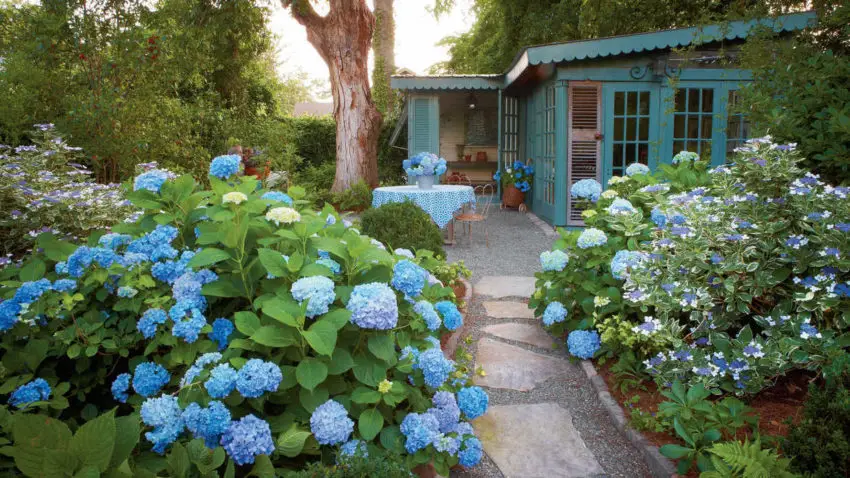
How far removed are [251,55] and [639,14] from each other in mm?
11418

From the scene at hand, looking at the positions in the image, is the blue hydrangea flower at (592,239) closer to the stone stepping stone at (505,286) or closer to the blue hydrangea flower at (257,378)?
the stone stepping stone at (505,286)

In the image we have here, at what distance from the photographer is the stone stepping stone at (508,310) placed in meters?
4.68

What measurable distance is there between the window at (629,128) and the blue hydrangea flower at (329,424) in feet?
26.2

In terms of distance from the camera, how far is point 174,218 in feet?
7.55

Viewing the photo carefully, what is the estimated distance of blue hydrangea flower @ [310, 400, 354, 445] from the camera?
1.81m

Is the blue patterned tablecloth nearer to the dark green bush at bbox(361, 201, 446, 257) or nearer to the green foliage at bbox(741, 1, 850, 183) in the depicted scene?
the dark green bush at bbox(361, 201, 446, 257)

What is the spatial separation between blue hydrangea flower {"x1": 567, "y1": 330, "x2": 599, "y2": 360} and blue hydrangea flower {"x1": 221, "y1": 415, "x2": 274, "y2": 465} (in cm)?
231

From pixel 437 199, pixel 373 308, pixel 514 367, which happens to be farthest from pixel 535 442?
pixel 437 199

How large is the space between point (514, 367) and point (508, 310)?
120 cm

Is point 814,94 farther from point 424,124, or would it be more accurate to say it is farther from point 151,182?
point 424,124

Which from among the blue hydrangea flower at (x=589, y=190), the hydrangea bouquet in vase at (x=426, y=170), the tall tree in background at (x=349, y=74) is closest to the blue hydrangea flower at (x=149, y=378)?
the blue hydrangea flower at (x=589, y=190)

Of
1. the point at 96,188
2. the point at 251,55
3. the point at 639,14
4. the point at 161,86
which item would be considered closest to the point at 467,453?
the point at 96,188

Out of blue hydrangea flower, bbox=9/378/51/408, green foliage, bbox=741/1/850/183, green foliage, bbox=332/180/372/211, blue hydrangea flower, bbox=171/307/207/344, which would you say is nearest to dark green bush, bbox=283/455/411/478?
blue hydrangea flower, bbox=171/307/207/344

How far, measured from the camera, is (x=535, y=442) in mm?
2797
